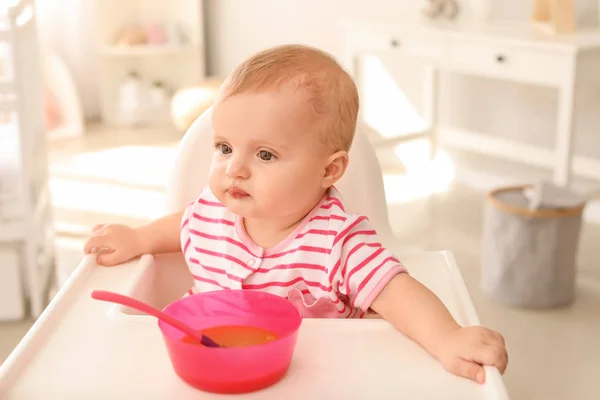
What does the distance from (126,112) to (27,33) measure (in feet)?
6.80

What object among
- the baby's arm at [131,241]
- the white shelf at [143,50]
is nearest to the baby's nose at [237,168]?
the baby's arm at [131,241]

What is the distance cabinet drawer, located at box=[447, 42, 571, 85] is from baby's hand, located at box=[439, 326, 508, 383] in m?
1.78

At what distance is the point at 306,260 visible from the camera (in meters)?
0.99

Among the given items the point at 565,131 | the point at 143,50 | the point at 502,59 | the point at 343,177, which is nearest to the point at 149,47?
the point at 143,50

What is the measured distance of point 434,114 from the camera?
11.4 feet

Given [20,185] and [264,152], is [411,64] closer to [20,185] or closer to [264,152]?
[20,185]

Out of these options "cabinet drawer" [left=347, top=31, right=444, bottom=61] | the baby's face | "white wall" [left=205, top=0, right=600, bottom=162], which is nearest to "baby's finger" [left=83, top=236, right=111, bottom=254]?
the baby's face

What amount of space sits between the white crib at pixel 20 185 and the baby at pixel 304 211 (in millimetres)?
1231

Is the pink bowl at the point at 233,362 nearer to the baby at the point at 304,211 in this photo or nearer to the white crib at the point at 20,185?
the baby at the point at 304,211

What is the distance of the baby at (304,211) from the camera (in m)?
0.87

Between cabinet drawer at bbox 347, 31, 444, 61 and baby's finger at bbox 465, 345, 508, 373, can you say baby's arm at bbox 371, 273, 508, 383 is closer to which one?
baby's finger at bbox 465, 345, 508, 373

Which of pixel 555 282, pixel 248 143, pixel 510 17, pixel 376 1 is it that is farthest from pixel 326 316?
pixel 376 1

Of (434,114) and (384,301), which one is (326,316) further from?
(434,114)

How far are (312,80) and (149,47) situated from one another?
3.58 meters
